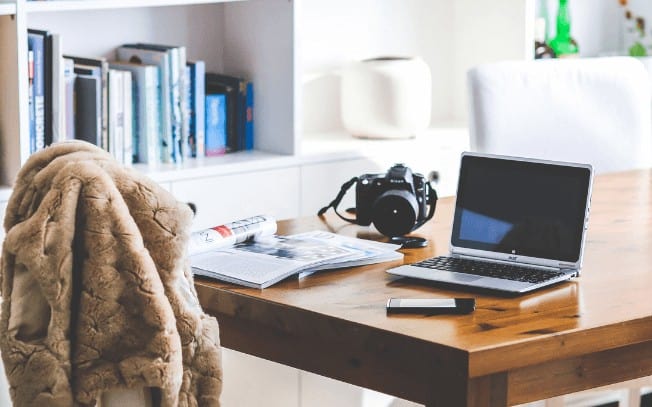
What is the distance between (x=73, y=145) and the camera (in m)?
1.50

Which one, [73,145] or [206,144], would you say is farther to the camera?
[206,144]

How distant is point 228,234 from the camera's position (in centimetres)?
189

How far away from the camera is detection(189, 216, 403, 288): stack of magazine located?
1.75 metres

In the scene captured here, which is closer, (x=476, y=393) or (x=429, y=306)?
(x=476, y=393)

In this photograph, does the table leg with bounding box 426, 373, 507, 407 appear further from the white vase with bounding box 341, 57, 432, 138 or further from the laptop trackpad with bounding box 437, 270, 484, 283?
the white vase with bounding box 341, 57, 432, 138

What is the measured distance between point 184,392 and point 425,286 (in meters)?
0.42

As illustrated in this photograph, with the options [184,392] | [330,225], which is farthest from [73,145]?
[330,225]

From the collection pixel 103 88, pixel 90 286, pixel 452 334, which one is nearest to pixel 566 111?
pixel 103 88

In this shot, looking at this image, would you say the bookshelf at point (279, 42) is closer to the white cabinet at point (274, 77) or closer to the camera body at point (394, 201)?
the white cabinet at point (274, 77)

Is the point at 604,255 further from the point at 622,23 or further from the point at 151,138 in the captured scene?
the point at 622,23

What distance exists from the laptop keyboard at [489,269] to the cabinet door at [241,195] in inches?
39.8

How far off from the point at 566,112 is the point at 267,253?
1.14 metres

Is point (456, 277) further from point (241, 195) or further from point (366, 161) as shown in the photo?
point (366, 161)

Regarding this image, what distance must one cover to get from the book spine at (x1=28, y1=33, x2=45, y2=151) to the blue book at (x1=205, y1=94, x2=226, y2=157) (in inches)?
20.4
